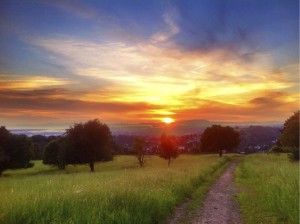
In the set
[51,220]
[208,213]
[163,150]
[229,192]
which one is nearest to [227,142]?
[163,150]

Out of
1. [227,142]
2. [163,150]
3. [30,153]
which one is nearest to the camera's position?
[30,153]

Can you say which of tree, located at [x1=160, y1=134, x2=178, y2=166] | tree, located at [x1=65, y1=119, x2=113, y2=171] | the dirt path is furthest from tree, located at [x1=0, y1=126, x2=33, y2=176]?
the dirt path

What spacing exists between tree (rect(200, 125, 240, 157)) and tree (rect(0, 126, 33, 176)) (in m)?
55.3

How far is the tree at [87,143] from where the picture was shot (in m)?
56.7

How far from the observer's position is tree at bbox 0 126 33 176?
53500 millimetres

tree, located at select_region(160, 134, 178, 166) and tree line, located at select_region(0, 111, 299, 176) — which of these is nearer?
tree line, located at select_region(0, 111, 299, 176)

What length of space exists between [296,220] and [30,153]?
166ft

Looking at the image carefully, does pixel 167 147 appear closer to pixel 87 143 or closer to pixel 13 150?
pixel 87 143

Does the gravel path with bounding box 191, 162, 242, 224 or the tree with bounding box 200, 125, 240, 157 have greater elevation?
the tree with bounding box 200, 125, 240, 157

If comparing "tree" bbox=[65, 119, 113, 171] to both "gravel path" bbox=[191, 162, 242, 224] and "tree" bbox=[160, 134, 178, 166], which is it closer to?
"tree" bbox=[160, 134, 178, 166]

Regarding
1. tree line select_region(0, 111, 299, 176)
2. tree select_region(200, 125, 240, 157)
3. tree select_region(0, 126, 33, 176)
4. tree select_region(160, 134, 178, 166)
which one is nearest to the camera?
tree line select_region(0, 111, 299, 176)

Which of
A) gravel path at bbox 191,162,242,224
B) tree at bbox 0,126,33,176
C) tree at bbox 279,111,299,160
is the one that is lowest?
gravel path at bbox 191,162,242,224

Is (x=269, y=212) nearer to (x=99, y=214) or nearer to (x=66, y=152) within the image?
(x=99, y=214)

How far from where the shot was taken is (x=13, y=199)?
1231 cm
